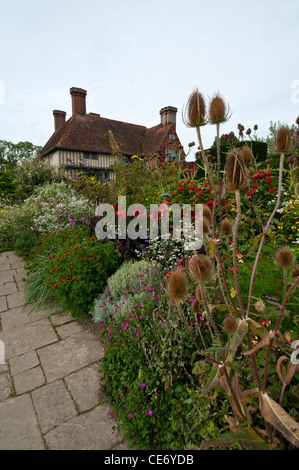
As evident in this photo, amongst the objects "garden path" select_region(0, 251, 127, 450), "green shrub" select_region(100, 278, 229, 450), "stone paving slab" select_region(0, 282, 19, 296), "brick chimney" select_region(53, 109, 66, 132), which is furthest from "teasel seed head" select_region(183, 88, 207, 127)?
"brick chimney" select_region(53, 109, 66, 132)

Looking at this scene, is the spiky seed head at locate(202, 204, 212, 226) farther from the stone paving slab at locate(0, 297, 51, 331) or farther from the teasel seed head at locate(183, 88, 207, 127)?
the stone paving slab at locate(0, 297, 51, 331)

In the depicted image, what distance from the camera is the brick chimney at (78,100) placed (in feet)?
59.3

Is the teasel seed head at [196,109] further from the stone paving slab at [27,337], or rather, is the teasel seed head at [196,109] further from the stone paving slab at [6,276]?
the stone paving slab at [6,276]

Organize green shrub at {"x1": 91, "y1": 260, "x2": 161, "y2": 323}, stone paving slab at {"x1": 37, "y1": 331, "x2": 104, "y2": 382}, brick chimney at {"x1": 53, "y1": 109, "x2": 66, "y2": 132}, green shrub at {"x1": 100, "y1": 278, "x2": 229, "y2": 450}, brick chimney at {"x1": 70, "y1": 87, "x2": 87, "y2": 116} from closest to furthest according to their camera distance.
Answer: green shrub at {"x1": 100, "y1": 278, "x2": 229, "y2": 450}, stone paving slab at {"x1": 37, "y1": 331, "x2": 104, "y2": 382}, green shrub at {"x1": 91, "y1": 260, "x2": 161, "y2": 323}, brick chimney at {"x1": 70, "y1": 87, "x2": 87, "y2": 116}, brick chimney at {"x1": 53, "y1": 109, "x2": 66, "y2": 132}

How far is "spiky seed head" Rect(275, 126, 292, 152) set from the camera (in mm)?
1096

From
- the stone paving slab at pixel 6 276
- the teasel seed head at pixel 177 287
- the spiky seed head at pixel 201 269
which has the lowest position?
the stone paving slab at pixel 6 276

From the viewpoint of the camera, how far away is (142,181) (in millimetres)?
5531

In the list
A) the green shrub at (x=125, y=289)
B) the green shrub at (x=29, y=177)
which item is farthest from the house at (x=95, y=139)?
the green shrub at (x=125, y=289)

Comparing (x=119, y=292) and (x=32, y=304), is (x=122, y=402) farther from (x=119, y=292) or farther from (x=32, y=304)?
(x=32, y=304)

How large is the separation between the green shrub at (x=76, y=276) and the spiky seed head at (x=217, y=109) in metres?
2.34

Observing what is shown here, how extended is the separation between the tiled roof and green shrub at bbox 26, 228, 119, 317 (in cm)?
1406

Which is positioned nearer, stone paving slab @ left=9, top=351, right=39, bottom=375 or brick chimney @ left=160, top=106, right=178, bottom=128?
stone paving slab @ left=9, top=351, right=39, bottom=375

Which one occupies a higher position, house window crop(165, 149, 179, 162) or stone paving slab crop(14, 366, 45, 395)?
house window crop(165, 149, 179, 162)

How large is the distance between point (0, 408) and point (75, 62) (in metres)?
4.44
